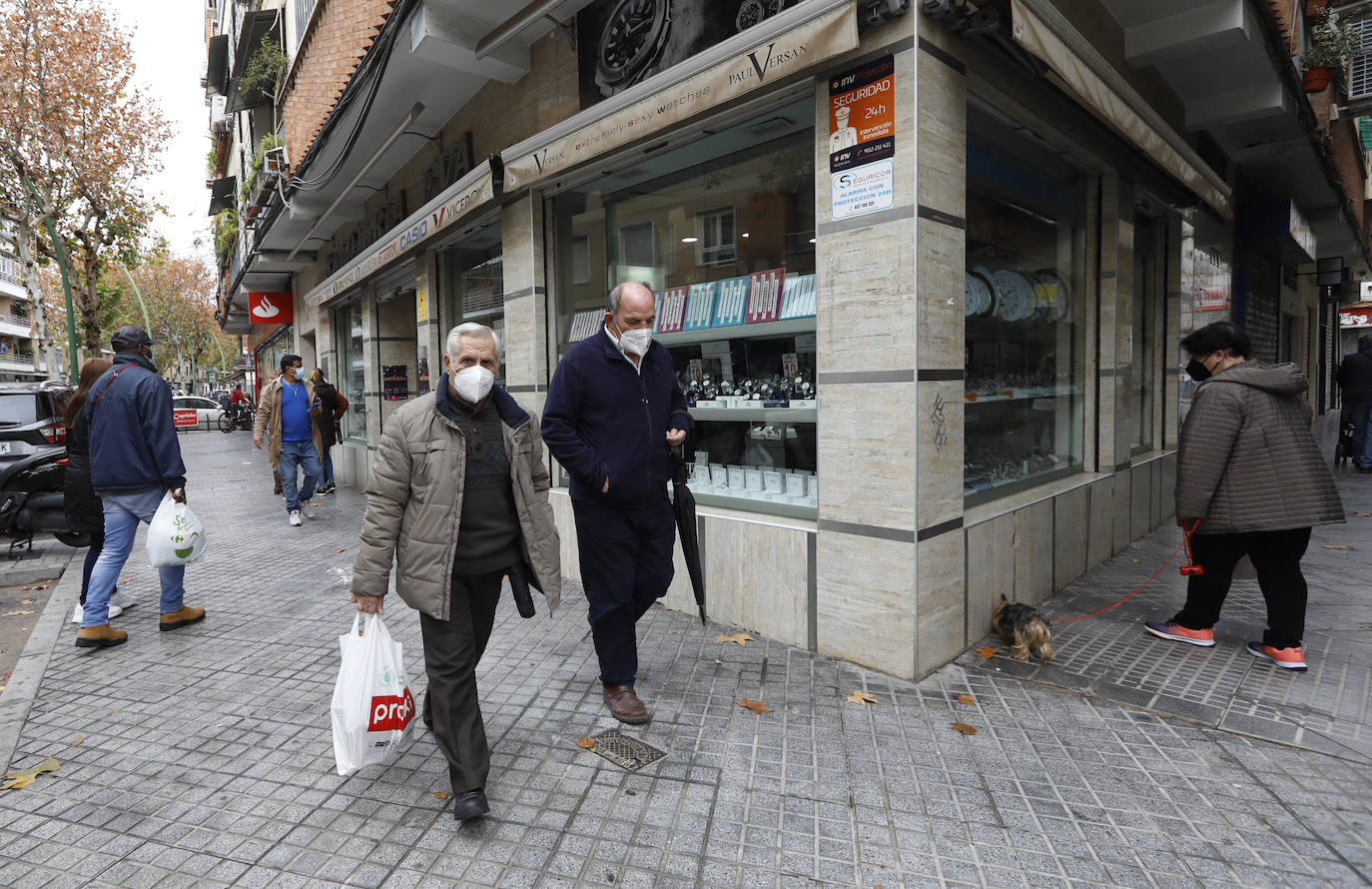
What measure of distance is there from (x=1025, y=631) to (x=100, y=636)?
5532mm

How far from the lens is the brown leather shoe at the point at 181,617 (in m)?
5.05

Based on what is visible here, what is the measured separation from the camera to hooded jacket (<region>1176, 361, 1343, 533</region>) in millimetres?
3867

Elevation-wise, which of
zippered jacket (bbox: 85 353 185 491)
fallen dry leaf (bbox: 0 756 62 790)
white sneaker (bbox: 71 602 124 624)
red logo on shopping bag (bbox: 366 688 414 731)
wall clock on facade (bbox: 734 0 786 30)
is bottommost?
fallen dry leaf (bbox: 0 756 62 790)

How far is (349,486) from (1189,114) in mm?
12438

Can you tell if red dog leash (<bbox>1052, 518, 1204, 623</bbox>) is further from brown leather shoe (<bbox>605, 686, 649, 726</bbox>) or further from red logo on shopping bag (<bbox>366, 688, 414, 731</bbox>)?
red logo on shopping bag (<bbox>366, 688, 414, 731</bbox>)

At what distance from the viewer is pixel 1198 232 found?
8516mm

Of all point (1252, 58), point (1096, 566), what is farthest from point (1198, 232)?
point (1096, 566)

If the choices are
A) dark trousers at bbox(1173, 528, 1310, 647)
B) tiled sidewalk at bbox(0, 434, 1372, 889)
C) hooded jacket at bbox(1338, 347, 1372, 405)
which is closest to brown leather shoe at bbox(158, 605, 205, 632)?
tiled sidewalk at bbox(0, 434, 1372, 889)

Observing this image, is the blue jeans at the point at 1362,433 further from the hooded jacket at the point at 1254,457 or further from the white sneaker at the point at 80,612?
the white sneaker at the point at 80,612

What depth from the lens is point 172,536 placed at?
4773 mm

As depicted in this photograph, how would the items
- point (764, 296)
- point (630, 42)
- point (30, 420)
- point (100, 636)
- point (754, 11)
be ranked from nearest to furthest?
1. point (754, 11)
2. point (100, 636)
3. point (764, 296)
4. point (630, 42)
5. point (30, 420)

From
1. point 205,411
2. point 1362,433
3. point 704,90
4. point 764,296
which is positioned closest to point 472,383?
point 704,90

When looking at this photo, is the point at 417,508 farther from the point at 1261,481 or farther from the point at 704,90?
the point at 1261,481

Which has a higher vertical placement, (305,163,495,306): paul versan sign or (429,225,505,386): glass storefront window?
A: (305,163,495,306): paul versan sign
